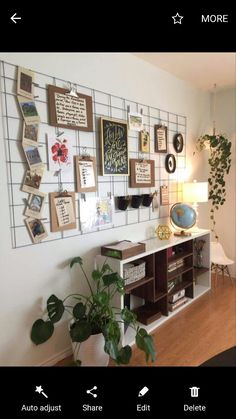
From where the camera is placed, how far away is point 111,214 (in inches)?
79.8

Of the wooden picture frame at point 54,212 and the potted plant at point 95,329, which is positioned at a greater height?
the wooden picture frame at point 54,212

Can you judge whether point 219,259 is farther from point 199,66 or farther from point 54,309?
point 54,309

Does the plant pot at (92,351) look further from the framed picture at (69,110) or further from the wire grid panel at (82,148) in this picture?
the framed picture at (69,110)

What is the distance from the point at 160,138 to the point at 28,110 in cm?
133

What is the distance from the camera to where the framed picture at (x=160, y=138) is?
7.87 feet

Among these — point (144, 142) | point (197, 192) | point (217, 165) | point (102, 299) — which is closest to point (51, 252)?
point (102, 299)

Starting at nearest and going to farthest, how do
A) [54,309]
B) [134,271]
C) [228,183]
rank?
[54,309], [134,271], [228,183]

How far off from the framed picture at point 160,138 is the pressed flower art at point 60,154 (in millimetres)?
989

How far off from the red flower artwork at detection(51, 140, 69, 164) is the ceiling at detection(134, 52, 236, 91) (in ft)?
3.61

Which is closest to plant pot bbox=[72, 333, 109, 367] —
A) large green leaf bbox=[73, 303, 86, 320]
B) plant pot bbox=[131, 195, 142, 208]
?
large green leaf bbox=[73, 303, 86, 320]

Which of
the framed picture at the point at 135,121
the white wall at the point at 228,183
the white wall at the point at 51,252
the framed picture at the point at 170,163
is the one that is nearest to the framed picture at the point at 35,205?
the white wall at the point at 51,252
